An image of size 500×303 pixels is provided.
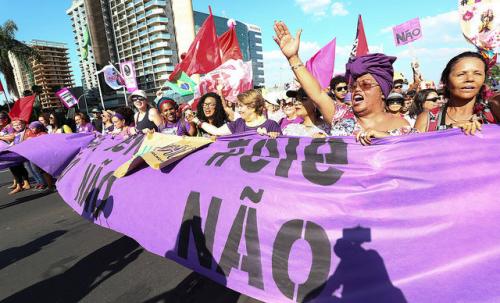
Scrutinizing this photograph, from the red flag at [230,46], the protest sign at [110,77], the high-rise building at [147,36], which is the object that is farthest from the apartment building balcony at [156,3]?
the red flag at [230,46]

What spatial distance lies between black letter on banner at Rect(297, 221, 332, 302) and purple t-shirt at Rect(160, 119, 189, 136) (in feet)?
9.08

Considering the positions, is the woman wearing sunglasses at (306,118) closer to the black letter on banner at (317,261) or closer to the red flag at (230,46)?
the black letter on banner at (317,261)

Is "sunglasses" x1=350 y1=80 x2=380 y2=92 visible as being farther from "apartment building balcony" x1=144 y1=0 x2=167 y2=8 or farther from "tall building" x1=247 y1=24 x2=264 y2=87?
"tall building" x1=247 y1=24 x2=264 y2=87

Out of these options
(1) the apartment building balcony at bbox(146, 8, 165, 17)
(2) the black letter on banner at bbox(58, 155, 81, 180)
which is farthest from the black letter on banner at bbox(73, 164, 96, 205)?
(1) the apartment building balcony at bbox(146, 8, 165, 17)

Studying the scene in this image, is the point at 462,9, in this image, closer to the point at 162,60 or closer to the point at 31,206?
the point at 31,206

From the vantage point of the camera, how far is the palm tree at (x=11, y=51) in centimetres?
2947

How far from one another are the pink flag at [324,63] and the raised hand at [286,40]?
207 cm

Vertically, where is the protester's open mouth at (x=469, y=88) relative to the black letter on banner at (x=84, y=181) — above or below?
above

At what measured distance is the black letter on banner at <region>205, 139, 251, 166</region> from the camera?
102 inches

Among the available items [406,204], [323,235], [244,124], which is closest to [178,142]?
[244,124]

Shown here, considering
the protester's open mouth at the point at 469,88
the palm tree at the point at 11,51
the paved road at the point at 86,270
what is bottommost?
the paved road at the point at 86,270

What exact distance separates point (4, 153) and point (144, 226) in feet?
15.2

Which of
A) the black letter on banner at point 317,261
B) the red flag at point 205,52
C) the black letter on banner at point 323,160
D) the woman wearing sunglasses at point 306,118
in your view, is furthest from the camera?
the red flag at point 205,52

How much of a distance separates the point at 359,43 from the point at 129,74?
54.4 feet
